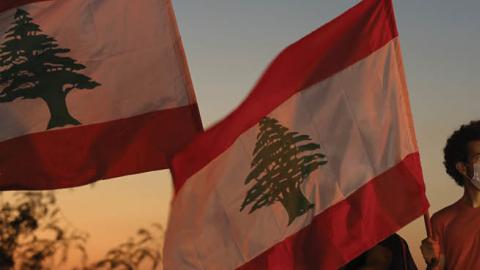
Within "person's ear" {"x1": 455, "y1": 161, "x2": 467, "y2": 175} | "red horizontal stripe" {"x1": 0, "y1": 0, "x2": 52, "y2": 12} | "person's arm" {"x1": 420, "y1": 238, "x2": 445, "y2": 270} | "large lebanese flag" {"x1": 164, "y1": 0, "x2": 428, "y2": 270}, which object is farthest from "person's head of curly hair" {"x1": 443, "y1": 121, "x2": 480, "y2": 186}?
"red horizontal stripe" {"x1": 0, "y1": 0, "x2": 52, "y2": 12}

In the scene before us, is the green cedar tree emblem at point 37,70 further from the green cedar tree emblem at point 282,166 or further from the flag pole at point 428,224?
the flag pole at point 428,224

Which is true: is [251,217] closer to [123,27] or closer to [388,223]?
[388,223]

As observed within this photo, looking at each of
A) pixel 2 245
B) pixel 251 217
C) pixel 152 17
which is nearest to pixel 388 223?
pixel 251 217

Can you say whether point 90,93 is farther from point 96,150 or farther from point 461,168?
point 461,168

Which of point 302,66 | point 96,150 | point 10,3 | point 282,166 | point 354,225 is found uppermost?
point 10,3

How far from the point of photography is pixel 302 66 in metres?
8.45

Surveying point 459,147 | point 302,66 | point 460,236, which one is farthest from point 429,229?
point 302,66

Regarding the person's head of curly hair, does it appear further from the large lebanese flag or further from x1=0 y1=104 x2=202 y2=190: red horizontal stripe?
x1=0 y1=104 x2=202 y2=190: red horizontal stripe

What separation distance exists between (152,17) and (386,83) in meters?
2.61

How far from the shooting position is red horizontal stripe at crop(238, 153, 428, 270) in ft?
26.6

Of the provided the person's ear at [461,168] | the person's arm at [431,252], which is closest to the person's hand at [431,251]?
the person's arm at [431,252]

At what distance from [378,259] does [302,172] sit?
1204 millimetres

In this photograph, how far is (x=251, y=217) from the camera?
319 inches

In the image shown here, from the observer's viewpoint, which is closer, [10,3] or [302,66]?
[302,66]
